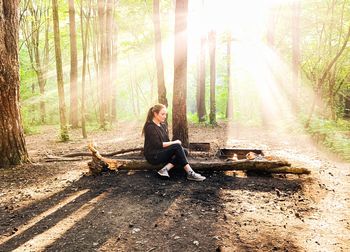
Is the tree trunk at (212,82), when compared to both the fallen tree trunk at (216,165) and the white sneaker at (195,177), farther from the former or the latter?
the white sneaker at (195,177)

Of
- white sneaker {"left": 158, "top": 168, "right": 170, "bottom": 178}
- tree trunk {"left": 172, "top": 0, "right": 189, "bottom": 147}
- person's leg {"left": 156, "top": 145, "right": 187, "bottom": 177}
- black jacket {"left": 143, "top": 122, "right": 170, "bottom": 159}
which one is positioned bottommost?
white sneaker {"left": 158, "top": 168, "right": 170, "bottom": 178}

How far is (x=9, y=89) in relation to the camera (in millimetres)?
7289

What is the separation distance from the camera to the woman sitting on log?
6504mm

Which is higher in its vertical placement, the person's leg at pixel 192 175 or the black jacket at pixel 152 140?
the black jacket at pixel 152 140

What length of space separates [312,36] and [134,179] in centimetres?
1956

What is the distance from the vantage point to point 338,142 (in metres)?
10.0

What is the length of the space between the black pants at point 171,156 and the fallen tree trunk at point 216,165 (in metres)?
0.37

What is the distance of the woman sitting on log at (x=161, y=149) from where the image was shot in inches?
256

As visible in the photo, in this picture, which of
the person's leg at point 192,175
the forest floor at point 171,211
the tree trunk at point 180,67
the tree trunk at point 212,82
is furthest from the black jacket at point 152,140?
the tree trunk at point 212,82

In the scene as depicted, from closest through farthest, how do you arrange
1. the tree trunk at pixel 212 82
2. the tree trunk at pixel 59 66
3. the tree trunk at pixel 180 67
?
the tree trunk at pixel 180 67, the tree trunk at pixel 59 66, the tree trunk at pixel 212 82

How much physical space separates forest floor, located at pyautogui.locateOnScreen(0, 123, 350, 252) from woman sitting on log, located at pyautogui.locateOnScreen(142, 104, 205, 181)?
0.29 meters

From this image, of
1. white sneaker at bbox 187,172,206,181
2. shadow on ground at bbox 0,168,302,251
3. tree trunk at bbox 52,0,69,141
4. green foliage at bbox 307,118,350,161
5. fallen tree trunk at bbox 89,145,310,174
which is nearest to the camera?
shadow on ground at bbox 0,168,302,251

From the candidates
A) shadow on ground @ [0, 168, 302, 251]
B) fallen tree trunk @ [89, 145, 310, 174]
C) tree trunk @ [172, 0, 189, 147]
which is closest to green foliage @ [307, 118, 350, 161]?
fallen tree trunk @ [89, 145, 310, 174]

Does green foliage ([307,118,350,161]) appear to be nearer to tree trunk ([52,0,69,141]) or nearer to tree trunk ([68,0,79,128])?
tree trunk ([52,0,69,141])
